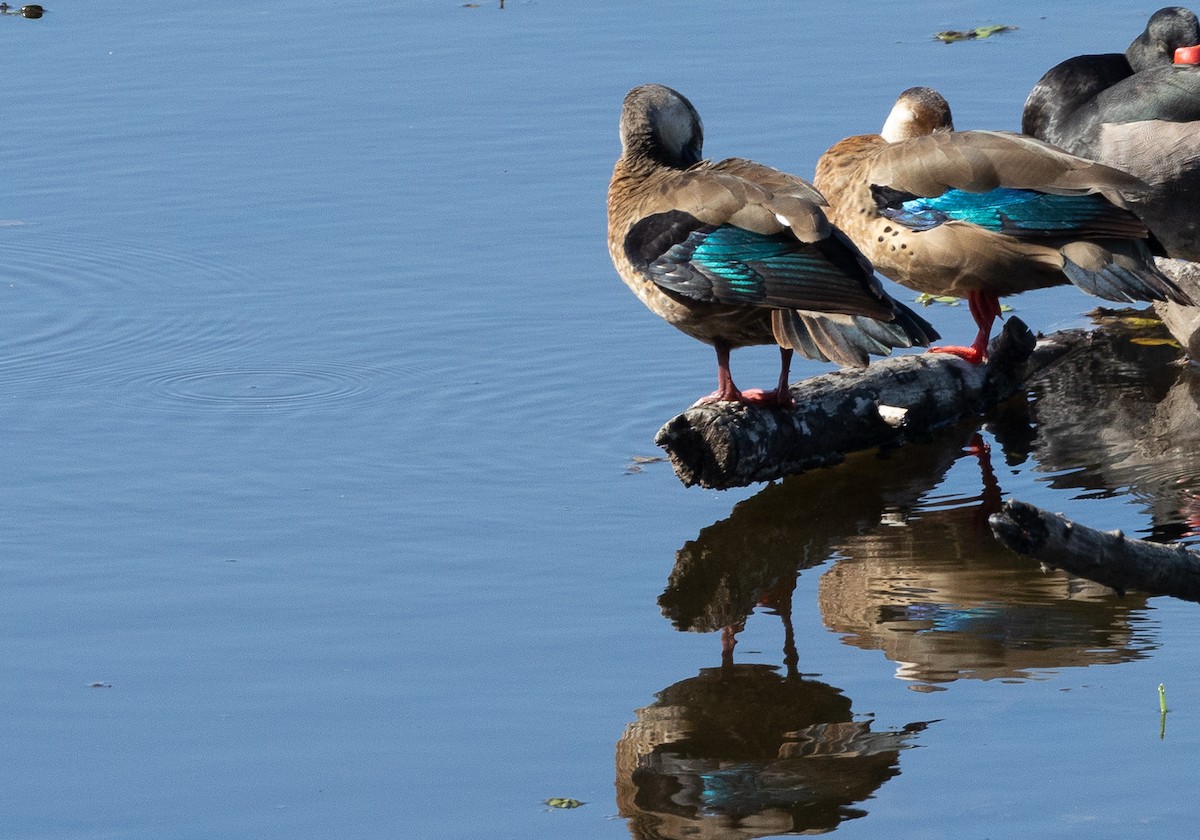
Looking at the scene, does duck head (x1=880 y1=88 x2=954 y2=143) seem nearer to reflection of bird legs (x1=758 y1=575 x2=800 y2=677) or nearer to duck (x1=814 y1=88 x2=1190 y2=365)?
duck (x1=814 y1=88 x2=1190 y2=365)

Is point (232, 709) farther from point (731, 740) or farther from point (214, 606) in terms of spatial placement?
point (731, 740)

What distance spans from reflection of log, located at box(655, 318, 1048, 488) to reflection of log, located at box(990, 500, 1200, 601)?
7.68 ft

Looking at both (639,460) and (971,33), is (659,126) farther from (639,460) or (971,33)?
(971,33)

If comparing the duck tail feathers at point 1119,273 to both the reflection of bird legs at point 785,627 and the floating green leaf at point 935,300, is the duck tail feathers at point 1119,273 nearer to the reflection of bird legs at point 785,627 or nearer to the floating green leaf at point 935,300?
the floating green leaf at point 935,300

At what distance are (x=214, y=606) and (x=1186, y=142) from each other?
5343 millimetres

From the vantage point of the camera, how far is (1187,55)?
9.92m

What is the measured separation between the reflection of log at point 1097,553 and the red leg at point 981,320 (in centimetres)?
333

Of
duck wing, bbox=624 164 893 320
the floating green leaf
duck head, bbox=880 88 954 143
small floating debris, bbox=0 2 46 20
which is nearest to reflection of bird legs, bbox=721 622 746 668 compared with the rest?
duck wing, bbox=624 164 893 320

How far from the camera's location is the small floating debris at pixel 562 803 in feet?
16.1

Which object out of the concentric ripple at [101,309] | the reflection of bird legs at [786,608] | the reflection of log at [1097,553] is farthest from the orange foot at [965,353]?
the reflection of log at [1097,553]

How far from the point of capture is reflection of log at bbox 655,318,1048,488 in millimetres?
6738

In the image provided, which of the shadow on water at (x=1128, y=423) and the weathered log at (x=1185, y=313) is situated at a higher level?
the weathered log at (x=1185, y=313)

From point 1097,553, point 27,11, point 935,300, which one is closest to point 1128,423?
point 935,300

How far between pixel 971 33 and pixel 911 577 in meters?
7.42
